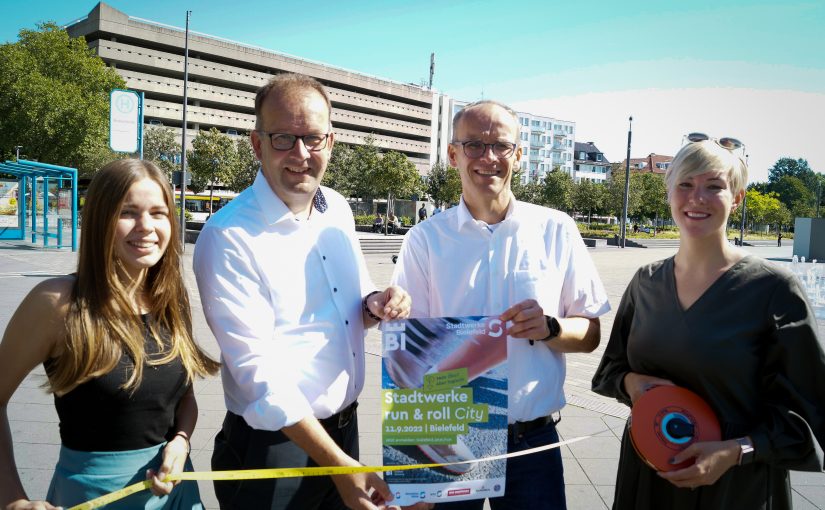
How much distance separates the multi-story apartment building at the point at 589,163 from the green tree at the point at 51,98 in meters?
103

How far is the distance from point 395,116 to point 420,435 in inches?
3671

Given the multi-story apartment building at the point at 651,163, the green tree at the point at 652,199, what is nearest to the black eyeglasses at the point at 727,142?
the green tree at the point at 652,199

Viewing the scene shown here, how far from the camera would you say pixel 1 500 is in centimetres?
191

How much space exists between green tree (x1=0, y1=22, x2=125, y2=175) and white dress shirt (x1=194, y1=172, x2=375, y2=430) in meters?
37.6

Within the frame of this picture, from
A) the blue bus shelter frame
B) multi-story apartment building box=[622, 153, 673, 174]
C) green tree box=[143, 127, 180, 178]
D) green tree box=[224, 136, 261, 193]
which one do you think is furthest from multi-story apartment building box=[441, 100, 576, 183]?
the blue bus shelter frame

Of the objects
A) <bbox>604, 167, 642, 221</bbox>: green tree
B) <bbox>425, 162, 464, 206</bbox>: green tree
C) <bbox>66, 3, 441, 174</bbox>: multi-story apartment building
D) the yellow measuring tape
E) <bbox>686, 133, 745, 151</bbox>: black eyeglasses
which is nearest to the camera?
the yellow measuring tape

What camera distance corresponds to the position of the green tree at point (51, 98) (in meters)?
33.7

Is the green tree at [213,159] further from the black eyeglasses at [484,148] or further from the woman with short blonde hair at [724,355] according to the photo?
the woman with short blonde hair at [724,355]

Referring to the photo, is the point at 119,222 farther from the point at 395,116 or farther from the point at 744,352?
the point at 395,116

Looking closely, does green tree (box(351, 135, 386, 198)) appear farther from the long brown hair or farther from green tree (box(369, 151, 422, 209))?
the long brown hair

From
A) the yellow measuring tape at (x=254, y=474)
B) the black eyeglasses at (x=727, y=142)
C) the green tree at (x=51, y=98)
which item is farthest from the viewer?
the green tree at (x=51, y=98)

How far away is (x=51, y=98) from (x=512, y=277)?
38.5m

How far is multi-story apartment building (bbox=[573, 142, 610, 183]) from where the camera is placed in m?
125

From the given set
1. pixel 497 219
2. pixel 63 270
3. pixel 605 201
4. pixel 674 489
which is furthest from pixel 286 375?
pixel 605 201
